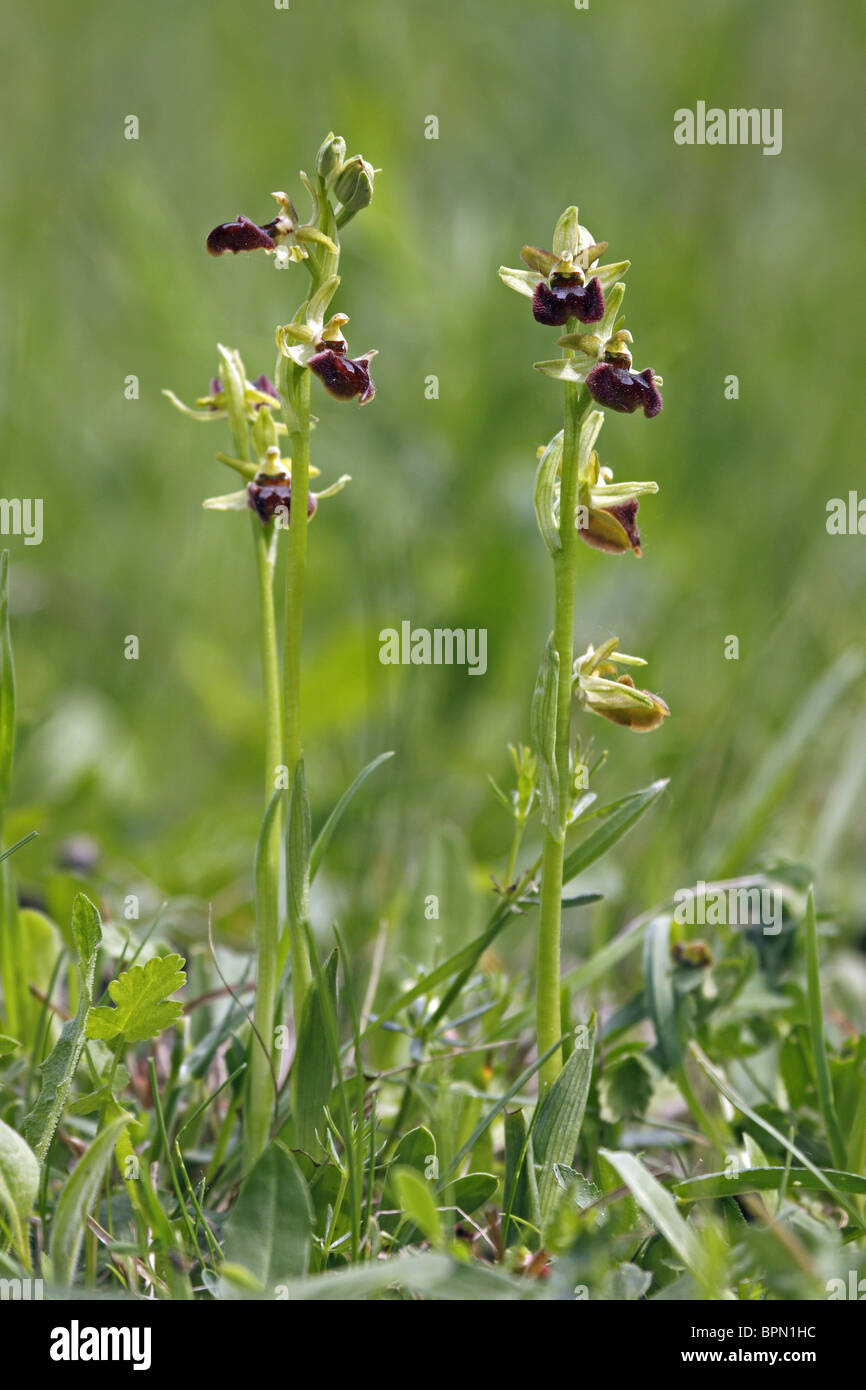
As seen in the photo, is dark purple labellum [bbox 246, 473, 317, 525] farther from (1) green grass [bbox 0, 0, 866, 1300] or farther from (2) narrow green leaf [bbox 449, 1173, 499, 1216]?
(2) narrow green leaf [bbox 449, 1173, 499, 1216]

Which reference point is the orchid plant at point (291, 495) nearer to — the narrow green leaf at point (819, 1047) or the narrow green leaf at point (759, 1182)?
the narrow green leaf at point (759, 1182)

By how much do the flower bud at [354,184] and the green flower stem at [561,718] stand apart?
1.12ft

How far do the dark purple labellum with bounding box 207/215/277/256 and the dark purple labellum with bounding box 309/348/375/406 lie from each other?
0.19m

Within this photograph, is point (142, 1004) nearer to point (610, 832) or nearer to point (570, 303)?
point (610, 832)

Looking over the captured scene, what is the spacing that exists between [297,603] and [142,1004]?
1.99 ft

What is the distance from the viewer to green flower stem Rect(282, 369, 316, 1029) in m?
1.75

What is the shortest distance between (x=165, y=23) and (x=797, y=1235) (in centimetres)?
845

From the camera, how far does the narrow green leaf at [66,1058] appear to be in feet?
5.47

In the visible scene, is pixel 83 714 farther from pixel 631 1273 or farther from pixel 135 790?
pixel 631 1273

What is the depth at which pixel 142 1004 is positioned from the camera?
175cm

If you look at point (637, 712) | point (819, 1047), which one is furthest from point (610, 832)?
point (819, 1047)

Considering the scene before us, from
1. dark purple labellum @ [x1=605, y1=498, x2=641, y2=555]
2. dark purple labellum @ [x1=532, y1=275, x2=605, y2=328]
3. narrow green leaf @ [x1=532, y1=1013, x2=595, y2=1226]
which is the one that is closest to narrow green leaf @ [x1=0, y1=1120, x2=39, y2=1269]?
narrow green leaf @ [x1=532, y1=1013, x2=595, y2=1226]

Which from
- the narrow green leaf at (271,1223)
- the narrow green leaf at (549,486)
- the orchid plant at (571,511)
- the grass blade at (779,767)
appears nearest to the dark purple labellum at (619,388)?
the orchid plant at (571,511)
